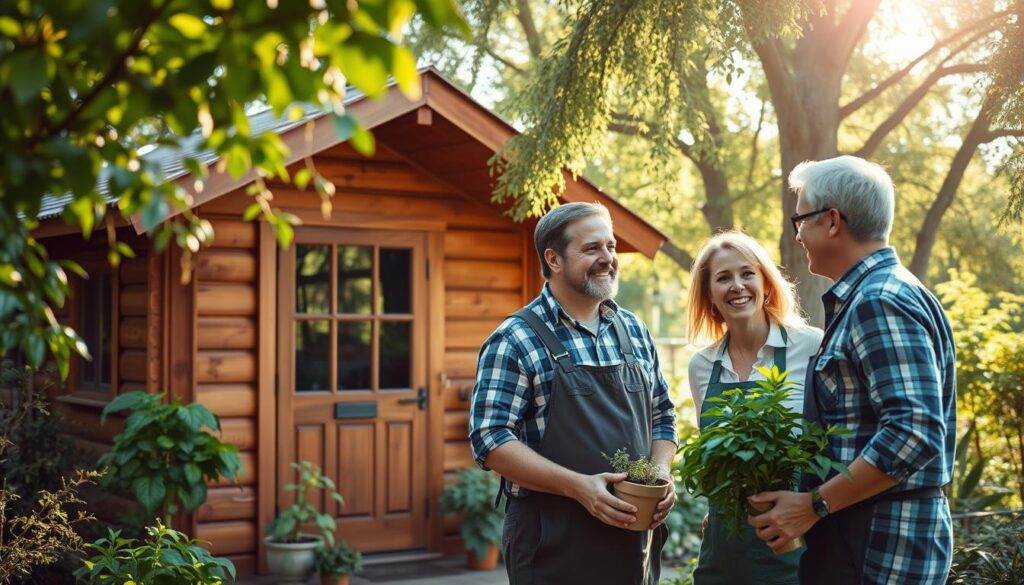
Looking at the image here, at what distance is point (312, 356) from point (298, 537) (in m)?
1.28

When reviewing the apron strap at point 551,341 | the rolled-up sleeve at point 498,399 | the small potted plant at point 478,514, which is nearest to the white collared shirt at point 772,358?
the apron strap at point 551,341

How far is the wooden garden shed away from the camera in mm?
7352

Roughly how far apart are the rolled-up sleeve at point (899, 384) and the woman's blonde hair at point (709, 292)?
1.27 m

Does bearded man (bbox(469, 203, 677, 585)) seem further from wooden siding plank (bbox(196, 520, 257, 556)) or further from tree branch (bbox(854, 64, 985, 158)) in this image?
tree branch (bbox(854, 64, 985, 158))

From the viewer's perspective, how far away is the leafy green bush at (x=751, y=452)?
9.00 ft

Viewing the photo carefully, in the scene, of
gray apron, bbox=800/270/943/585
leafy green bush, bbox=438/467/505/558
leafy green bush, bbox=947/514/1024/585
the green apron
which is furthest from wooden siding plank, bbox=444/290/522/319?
gray apron, bbox=800/270/943/585

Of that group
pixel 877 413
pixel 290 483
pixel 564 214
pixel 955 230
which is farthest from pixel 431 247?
pixel 955 230

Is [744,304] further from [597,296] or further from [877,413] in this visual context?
[877,413]

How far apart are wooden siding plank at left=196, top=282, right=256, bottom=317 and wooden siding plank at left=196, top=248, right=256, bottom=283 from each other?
0.05 meters

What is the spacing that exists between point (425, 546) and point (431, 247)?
87.3 inches

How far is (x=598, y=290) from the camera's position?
3715mm

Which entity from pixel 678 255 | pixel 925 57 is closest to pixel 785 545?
pixel 925 57

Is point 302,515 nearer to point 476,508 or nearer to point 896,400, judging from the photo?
point 476,508

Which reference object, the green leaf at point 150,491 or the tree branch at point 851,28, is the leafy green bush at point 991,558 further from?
the tree branch at point 851,28
